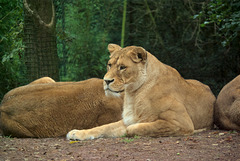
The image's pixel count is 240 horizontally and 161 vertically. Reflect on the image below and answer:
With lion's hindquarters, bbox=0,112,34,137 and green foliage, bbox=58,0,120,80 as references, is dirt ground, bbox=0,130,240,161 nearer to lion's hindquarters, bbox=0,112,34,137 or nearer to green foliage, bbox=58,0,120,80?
lion's hindquarters, bbox=0,112,34,137

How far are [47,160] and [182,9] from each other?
915 cm

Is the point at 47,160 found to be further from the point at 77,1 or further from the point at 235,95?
the point at 77,1

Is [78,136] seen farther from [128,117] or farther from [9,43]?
[9,43]

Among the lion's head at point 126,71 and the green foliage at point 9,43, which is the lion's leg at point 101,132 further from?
the green foliage at point 9,43

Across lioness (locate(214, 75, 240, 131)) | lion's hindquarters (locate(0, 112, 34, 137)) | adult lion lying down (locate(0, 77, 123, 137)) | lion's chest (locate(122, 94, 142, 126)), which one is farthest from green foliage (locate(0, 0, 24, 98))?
lioness (locate(214, 75, 240, 131))

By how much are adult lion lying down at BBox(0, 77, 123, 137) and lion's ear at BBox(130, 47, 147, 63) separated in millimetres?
985

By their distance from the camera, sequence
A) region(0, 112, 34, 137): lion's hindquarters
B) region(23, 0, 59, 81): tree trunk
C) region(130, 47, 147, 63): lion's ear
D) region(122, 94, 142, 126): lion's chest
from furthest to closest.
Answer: region(23, 0, 59, 81): tree trunk, region(0, 112, 34, 137): lion's hindquarters, region(122, 94, 142, 126): lion's chest, region(130, 47, 147, 63): lion's ear

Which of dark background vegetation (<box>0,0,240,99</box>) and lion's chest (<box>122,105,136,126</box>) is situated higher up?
dark background vegetation (<box>0,0,240,99</box>)

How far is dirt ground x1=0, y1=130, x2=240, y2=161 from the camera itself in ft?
13.3

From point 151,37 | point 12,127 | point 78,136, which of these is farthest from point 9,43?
point 151,37

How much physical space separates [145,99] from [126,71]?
519 millimetres

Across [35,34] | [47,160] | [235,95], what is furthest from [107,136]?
[35,34]

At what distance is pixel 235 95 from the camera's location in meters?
5.69

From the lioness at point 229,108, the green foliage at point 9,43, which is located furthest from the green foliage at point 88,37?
the lioness at point 229,108
